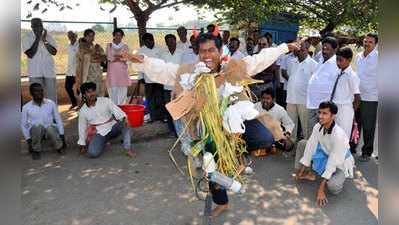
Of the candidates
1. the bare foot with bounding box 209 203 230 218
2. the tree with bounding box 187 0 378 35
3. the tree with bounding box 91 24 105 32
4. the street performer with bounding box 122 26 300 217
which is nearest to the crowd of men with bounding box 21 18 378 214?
the street performer with bounding box 122 26 300 217

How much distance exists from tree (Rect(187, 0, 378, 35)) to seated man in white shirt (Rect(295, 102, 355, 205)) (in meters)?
2.96

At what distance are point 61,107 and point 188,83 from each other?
664 cm

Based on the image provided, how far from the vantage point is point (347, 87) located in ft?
14.8

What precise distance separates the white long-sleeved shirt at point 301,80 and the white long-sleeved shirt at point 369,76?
2.19 feet

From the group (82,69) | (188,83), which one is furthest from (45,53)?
(188,83)

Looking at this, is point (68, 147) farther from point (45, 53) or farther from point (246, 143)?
point (246, 143)

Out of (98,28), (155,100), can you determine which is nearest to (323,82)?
(155,100)

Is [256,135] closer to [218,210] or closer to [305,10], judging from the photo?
[218,210]

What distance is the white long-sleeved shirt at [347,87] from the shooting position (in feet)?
14.6

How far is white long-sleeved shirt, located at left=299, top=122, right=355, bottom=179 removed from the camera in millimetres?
3875

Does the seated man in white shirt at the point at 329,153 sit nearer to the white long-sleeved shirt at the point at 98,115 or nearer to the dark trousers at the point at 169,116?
the dark trousers at the point at 169,116

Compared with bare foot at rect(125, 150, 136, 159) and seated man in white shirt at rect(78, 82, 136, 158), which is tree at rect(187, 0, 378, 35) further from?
bare foot at rect(125, 150, 136, 159)

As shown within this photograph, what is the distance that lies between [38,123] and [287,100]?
3.98 metres

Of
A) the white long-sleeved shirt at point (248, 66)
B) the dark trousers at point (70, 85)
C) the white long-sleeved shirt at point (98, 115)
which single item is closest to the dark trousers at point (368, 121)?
the white long-sleeved shirt at point (248, 66)
